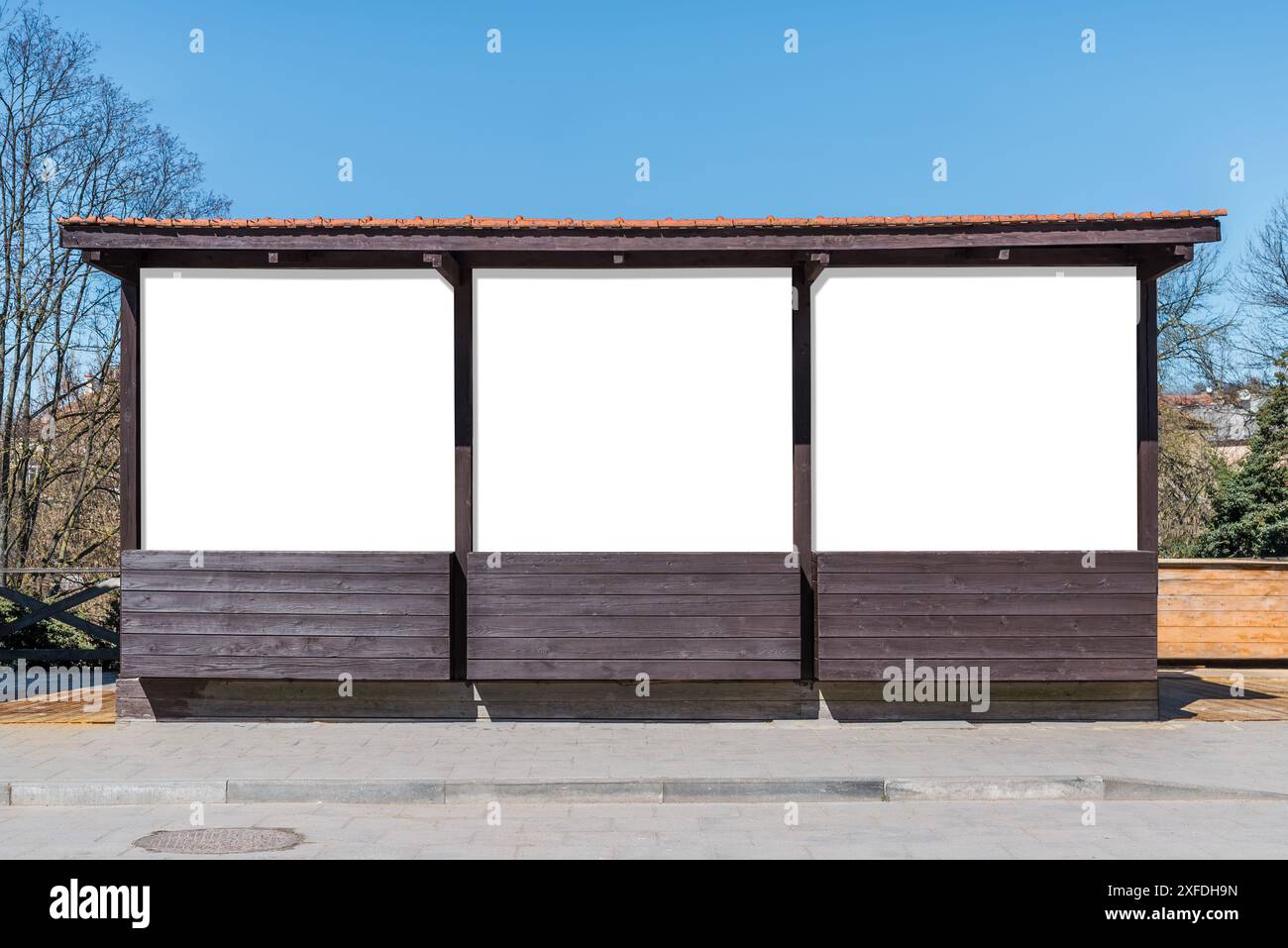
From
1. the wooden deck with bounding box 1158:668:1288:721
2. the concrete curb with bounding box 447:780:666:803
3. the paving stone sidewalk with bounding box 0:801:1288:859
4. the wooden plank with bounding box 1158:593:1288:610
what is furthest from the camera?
the wooden plank with bounding box 1158:593:1288:610

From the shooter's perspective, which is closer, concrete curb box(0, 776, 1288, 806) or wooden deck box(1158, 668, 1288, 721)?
concrete curb box(0, 776, 1288, 806)

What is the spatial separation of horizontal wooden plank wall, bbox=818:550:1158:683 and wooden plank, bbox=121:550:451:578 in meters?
3.53

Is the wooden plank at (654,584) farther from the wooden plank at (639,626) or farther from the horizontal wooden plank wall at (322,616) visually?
the horizontal wooden plank wall at (322,616)

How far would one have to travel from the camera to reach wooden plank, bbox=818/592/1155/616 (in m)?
10.8

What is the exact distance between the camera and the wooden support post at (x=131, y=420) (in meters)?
11.0

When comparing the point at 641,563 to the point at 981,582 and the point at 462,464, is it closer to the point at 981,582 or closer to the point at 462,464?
the point at 462,464

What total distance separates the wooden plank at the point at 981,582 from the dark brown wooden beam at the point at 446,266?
4.25 meters

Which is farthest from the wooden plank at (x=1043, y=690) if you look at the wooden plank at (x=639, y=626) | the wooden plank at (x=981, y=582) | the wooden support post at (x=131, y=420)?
the wooden support post at (x=131, y=420)

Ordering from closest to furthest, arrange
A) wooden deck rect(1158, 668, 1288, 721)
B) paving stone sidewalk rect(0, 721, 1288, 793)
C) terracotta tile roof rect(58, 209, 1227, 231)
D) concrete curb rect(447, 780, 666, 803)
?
concrete curb rect(447, 780, 666, 803) → paving stone sidewalk rect(0, 721, 1288, 793) → terracotta tile roof rect(58, 209, 1227, 231) → wooden deck rect(1158, 668, 1288, 721)

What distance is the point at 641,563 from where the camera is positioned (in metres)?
10.8

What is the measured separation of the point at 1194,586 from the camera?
1588 centimetres

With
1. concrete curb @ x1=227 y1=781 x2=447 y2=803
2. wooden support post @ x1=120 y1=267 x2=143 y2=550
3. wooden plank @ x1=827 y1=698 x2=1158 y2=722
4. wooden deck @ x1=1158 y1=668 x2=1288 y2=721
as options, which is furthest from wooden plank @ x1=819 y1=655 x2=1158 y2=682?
wooden support post @ x1=120 y1=267 x2=143 y2=550

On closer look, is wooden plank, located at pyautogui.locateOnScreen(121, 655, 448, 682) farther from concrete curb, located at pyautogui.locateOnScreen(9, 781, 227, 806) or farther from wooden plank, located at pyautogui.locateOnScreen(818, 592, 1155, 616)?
wooden plank, located at pyautogui.locateOnScreen(818, 592, 1155, 616)

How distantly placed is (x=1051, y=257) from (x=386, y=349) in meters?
6.11
